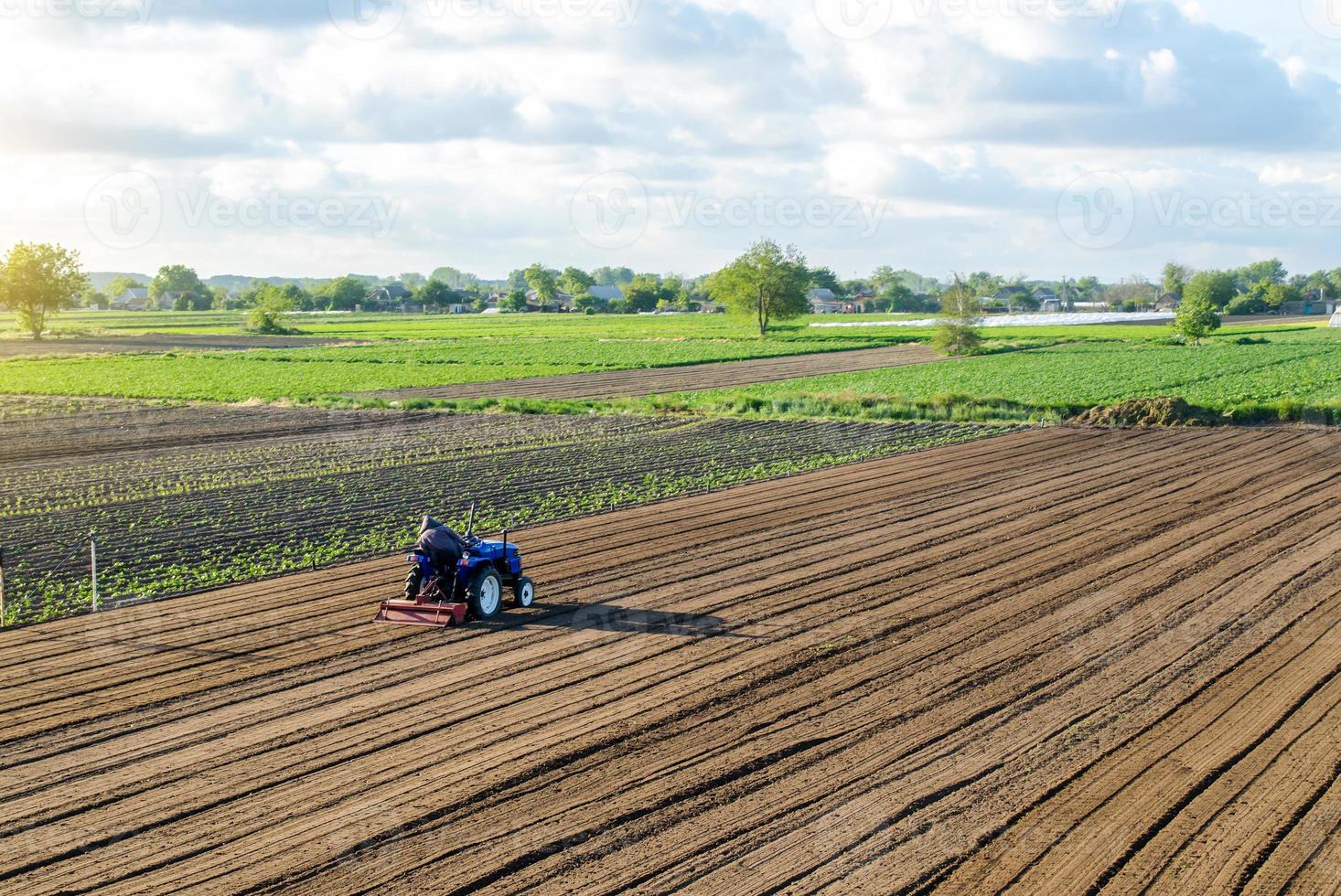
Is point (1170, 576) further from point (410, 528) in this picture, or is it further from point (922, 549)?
point (410, 528)

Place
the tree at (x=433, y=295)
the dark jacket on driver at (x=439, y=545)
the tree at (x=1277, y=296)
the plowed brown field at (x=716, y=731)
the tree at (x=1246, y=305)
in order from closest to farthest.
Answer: the plowed brown field at (x=716, y=731), the dark jacket on driver at (x=439, y=545), the tree at (x=1246, y=305), the tree at (x=1277, y=296), the tree at (x=433, y=295)

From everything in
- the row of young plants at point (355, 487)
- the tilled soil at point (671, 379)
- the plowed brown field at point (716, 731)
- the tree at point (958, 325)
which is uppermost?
the tree at point (958, 325)

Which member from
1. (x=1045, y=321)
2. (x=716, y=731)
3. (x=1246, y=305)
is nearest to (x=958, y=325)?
(x=1045, y=321)

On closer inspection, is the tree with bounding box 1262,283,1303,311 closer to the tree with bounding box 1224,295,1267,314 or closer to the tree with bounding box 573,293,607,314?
the tree with bounding box 1224,295,1267,314

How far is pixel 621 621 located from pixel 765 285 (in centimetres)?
8534

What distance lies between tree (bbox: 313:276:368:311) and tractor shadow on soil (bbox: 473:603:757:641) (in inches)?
6795

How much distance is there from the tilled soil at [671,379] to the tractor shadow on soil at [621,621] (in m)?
31.5

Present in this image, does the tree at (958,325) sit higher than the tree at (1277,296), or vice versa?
the tree at (1277,296)

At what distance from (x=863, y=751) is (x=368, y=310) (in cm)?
17684

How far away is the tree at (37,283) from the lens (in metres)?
102

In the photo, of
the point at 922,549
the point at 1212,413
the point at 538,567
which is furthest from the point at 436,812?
the point at 1212,413

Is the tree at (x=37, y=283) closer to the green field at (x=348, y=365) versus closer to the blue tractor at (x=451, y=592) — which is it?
the green field at (x=348, y=365)

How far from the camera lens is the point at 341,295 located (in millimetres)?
179875

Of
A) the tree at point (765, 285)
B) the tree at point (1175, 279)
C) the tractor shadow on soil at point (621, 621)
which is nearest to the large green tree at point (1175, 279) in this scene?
the tree at point (1175, 279)
